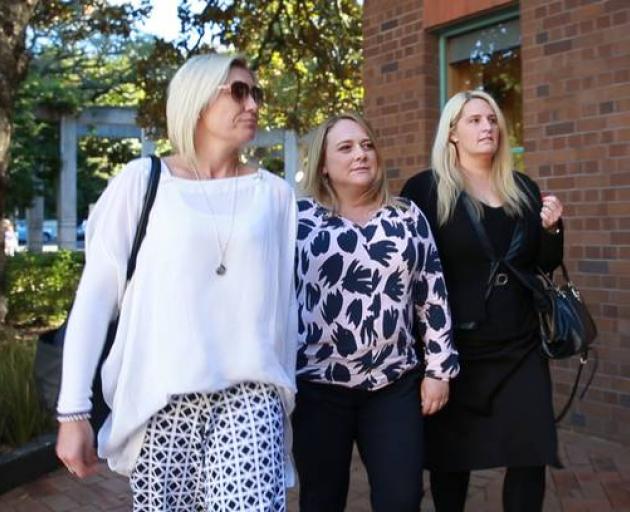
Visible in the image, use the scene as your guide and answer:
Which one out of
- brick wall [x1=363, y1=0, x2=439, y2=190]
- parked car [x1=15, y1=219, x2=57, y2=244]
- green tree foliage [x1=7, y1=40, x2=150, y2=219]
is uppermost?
green tree foliage [x1=7, y1=40, x2=150, y2=219]

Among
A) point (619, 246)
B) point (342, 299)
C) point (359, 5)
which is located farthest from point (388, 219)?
point (359, 5)

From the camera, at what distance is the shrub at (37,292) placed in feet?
40.1

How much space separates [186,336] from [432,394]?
1076 millimetres

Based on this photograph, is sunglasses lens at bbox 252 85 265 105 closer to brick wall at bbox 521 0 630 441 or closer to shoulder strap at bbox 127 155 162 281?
shoulder strap at bbox 127 155 162 281

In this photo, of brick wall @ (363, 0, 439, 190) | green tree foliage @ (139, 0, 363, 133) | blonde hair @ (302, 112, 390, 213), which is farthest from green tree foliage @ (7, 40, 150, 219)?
blonde hair @ (302, 112, 390, 213)

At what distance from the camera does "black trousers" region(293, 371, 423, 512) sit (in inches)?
105

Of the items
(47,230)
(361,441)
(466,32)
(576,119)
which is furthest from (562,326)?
(47,230)

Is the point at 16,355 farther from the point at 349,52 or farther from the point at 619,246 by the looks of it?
the point at 349,52

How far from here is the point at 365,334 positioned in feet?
8.81

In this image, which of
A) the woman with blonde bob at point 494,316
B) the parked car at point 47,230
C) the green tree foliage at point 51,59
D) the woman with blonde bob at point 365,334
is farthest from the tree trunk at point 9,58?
the parked car at point 47,230

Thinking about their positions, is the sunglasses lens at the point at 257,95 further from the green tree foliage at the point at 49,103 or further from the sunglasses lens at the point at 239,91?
the green tree foliage at the point at 49,103

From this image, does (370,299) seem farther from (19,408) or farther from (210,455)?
(19,408)

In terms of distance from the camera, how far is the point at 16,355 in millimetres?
5699

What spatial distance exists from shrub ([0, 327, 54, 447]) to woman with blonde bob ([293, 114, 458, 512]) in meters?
2.86
